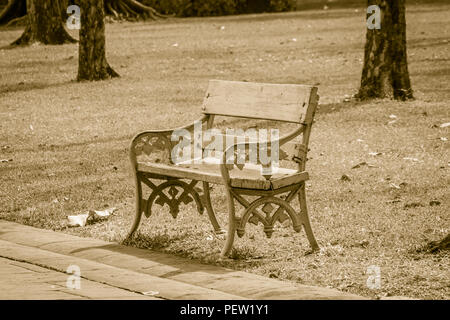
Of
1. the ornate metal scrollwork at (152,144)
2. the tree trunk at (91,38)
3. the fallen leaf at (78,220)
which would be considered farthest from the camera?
the tree trunk at (91,38)

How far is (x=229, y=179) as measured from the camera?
6312 millimetres

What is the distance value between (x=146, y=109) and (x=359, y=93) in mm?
2986

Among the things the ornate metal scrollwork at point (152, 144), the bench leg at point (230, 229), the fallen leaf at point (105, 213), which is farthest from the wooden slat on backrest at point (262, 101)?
the fallen leaf at point (105, 213)

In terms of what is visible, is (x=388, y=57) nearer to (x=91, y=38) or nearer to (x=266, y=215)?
(x=91, y=38)

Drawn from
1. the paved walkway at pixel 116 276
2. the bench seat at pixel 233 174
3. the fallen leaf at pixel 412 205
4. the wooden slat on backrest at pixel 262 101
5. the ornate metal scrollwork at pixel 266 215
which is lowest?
the fallen leaf at pixel 412 205

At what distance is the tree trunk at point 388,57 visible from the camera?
42.1ft

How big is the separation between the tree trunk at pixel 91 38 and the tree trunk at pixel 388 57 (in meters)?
5.14

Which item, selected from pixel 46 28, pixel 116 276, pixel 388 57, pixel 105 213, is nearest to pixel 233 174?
pixel 116 276

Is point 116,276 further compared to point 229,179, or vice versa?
point 229,179

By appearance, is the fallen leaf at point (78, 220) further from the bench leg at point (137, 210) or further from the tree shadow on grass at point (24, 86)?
the tree shadow on grass at point (24, 86)

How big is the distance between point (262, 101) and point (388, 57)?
627cm

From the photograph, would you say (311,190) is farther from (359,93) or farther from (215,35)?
(215,35)

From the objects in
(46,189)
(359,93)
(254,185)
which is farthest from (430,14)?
(254,185)

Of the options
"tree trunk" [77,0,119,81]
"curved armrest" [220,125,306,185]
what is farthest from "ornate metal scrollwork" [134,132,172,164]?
"tree trunk" [77,0,119,81]
